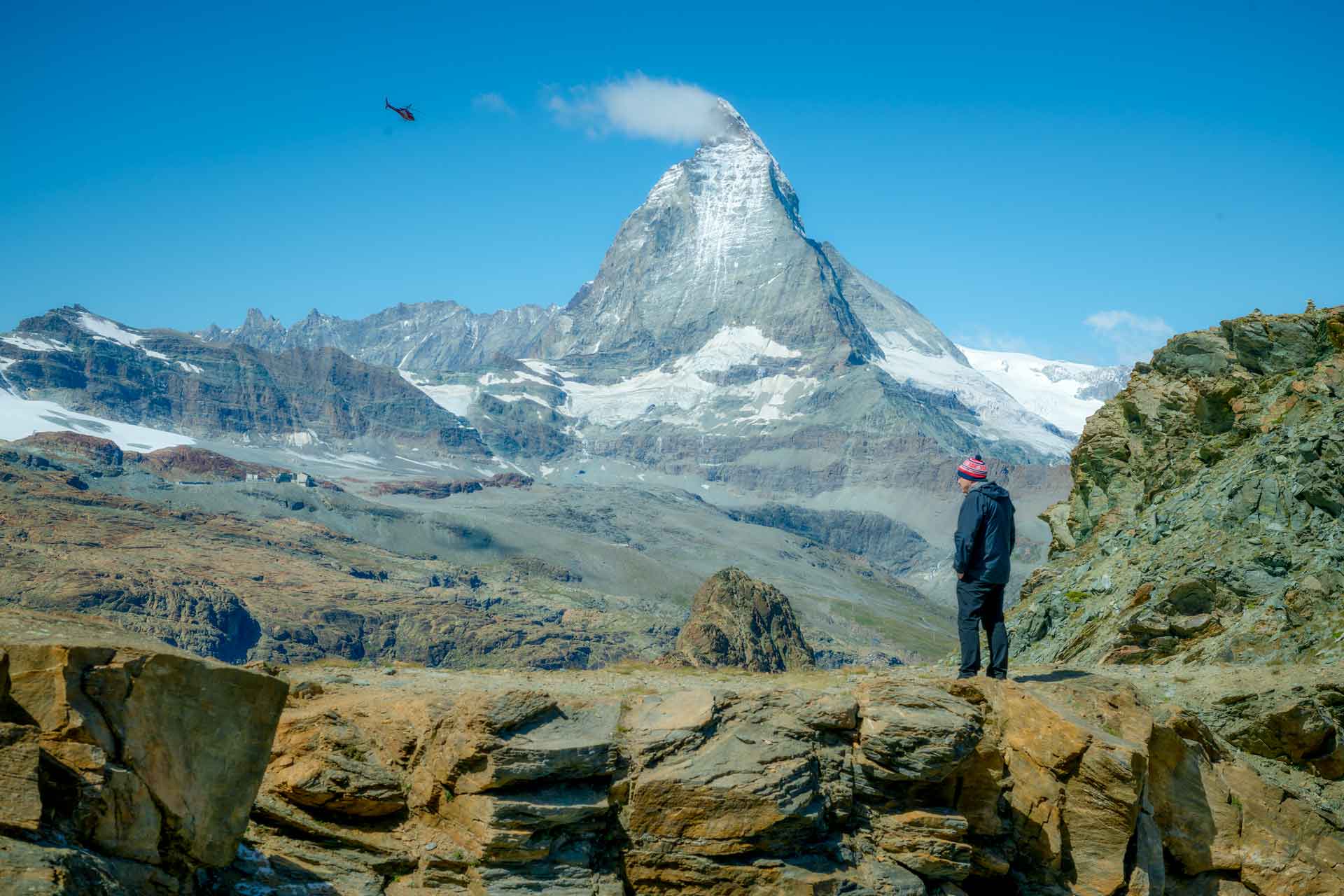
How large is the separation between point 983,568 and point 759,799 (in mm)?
5521


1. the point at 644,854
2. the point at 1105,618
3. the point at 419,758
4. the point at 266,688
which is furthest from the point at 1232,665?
the point at 266,688

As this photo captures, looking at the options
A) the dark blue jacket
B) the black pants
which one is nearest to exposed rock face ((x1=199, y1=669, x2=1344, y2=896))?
the black pants

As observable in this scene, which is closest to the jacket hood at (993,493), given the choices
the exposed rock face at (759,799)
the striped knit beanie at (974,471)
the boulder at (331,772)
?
the striped knit beanie at (974,471)

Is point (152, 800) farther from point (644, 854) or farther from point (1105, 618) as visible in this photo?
point (1105, 618)

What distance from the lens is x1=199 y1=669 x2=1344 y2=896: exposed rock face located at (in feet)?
42.5

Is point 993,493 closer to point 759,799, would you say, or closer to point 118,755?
point 759,799

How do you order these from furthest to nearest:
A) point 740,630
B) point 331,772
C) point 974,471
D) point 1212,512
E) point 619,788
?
1. point 740,630
2. point 1212,512
3. point 974,471
4. point 619,788
5. point 331,772

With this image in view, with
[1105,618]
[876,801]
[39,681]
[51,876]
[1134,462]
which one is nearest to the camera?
[51,876]

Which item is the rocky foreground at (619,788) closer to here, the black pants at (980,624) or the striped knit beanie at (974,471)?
the black pants at (980,624)

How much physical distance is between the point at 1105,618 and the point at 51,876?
25919mm

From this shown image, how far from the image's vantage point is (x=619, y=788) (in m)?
13.5

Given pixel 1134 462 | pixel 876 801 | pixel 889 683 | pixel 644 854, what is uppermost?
pixel 1134 462

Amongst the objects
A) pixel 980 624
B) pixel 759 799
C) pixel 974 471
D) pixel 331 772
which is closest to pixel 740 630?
pixel 980 624

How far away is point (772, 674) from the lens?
821 inches
